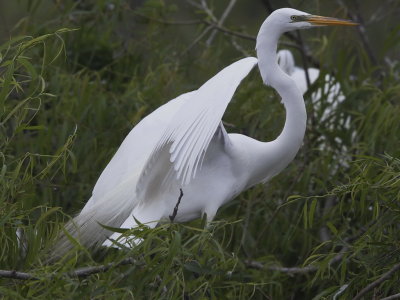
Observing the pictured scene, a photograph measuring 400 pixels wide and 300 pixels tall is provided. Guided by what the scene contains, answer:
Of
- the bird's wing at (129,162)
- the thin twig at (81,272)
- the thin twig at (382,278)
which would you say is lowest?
the thin twig at (382,278)

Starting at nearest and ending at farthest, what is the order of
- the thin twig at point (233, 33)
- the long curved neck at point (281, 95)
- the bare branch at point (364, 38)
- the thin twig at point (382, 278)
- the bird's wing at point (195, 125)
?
the thin twig at point (382, 278)
the bird's wing at point (195, 125)
the long curved neck at point (281, 95)
the thin twig at point (233, 33)
the bare branch at point (364, 38)

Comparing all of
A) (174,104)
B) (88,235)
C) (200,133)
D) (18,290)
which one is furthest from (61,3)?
(18,290)

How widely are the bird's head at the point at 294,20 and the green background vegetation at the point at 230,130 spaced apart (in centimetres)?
42

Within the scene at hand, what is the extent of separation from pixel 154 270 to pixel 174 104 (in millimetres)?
1047

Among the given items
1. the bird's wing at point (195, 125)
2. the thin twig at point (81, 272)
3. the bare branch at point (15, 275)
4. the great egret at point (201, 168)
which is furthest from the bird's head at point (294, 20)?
the bare branch at point (15, 275)

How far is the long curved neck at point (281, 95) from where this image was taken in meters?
2.53

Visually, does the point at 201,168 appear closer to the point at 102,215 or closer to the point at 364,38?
the point at 102,215

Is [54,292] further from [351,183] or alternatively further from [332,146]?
[332,146]

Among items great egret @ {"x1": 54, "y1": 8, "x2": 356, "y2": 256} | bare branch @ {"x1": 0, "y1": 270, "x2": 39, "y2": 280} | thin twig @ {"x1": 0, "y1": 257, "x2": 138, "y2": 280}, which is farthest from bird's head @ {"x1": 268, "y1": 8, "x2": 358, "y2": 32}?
bare branch @ {"x1": 0, "y1": 270, "x2": 39, "y2": 280}

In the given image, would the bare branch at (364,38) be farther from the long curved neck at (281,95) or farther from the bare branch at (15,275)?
the bare branch at (15,275)

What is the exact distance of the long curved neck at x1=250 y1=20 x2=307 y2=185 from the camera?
2527 millimetres

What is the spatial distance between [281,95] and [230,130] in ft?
2.25

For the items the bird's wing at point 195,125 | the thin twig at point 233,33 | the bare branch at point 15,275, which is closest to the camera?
the bare branch at point 15,275

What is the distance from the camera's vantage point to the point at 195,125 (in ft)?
7.26
